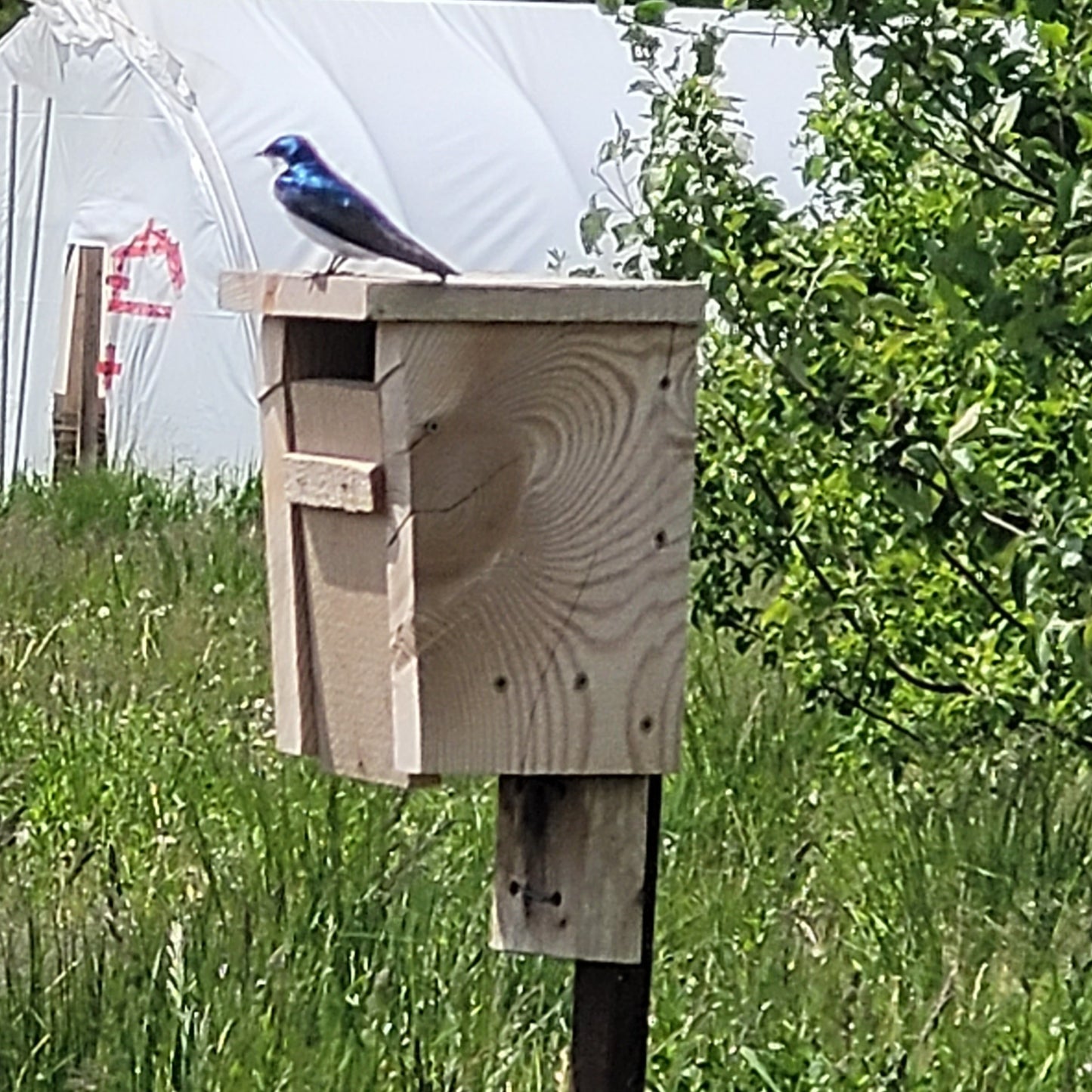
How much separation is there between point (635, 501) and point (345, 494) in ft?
1.05

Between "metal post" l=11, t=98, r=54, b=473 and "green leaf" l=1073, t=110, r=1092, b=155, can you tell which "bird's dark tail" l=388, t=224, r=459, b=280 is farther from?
"metal post" l=11, t=98, r=54, b=473

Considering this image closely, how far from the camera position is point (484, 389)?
2.79 metres

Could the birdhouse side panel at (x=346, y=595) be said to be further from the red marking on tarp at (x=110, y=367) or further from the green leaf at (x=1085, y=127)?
the red marking on tarp at (x=110, y=367)

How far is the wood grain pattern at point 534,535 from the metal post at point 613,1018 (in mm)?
181

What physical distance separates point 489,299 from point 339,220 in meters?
0.31

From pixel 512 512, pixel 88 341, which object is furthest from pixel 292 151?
pixel 88 341

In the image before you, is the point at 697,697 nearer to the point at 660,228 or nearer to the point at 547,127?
the point at 660,228

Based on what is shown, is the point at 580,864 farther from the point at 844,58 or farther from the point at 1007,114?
the point at 844,58

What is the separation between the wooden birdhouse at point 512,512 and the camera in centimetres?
278

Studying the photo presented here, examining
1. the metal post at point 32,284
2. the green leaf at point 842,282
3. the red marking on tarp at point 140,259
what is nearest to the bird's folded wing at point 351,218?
the green leaf at point 842,282

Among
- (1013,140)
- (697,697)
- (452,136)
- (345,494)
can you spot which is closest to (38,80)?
(452,136)

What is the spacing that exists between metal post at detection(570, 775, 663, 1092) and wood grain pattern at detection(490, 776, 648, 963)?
0.12 feet

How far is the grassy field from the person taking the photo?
3766mm

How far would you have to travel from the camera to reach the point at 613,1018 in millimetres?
3008
